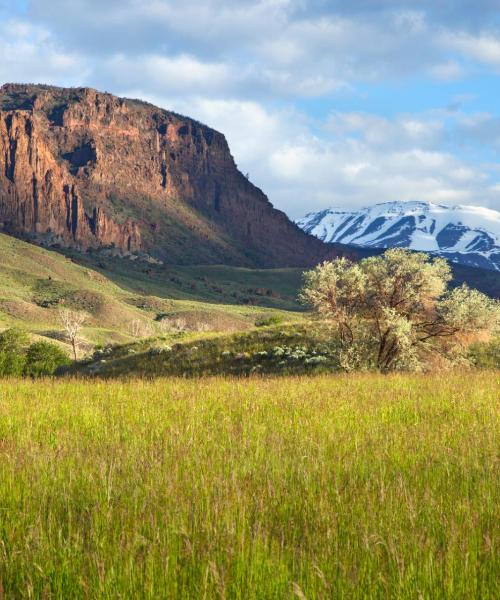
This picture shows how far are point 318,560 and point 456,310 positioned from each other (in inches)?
686

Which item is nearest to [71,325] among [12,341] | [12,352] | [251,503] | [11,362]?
[12,341]

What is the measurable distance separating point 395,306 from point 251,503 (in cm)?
1668

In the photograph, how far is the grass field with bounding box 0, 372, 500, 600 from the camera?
Result: 3.06 metres

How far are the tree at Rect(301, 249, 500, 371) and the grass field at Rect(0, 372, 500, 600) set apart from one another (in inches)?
451

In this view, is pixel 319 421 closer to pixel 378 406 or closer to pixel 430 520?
pixel 378 406

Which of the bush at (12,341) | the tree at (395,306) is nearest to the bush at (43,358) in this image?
the bush at (12,341)

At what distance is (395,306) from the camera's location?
20109 mm

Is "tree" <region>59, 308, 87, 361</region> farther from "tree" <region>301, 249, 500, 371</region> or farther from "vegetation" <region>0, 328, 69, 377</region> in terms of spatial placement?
"tree" <region>301, 249, 500, 371</region>

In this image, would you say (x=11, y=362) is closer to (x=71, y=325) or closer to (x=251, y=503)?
(x=71, y=325)

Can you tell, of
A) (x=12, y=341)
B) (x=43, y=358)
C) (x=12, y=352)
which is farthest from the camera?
(x=12, y=341)

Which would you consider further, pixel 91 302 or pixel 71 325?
pixel 91 302

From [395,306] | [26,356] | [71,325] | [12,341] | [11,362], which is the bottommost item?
[11,362]

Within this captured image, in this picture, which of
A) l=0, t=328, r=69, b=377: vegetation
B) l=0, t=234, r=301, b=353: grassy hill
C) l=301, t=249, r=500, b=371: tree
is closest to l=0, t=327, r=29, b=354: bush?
l=0, t=328, r=69, b=377: vegetation

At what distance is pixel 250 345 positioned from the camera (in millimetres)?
29828
